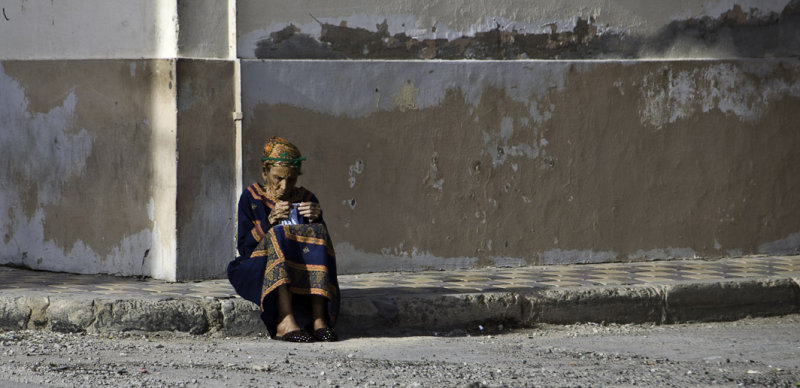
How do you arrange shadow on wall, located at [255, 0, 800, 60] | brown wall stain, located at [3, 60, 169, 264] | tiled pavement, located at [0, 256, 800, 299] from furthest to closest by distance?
shadow on wall, located at [255, 0, 800, 60], brown wall stain, located at [3, 60, 169, 264], tiled pavement, located at [0, 256, 800, 299]

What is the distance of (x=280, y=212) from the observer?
18.7ft

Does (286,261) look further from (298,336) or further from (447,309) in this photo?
(447,309)

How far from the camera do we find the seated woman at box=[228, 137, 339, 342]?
5609 mm

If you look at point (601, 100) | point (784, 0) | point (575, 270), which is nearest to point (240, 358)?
point (575, 270)

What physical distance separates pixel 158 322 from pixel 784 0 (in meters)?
5.32

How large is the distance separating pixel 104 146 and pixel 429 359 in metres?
3.06

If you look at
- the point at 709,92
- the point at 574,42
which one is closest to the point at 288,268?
the point at 574,42

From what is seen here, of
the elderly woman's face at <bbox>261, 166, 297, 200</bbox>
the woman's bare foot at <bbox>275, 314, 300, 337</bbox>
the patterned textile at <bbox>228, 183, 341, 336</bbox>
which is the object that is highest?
the elderly woman's face at <bbox>261, 166, 297, 200</bbox>

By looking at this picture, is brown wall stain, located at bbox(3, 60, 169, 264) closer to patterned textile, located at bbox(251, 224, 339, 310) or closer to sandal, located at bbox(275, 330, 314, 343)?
patterned textile, located at bbox(251, 224, 339, 310)

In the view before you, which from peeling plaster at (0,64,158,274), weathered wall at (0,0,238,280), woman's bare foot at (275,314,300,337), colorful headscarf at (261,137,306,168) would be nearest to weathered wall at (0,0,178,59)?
weathered wall at (0,0,238,280)

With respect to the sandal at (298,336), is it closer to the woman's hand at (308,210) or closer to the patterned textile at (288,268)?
the patterned textile at (288,268)

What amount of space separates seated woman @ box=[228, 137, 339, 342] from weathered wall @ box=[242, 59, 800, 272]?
1174 mm

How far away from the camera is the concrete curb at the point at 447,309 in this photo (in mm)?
5754

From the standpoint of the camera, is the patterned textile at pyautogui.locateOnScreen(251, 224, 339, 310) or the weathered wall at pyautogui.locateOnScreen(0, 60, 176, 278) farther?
the weathered wall at pyautogui.locateOnScreen(0, 60, 176, 278)
